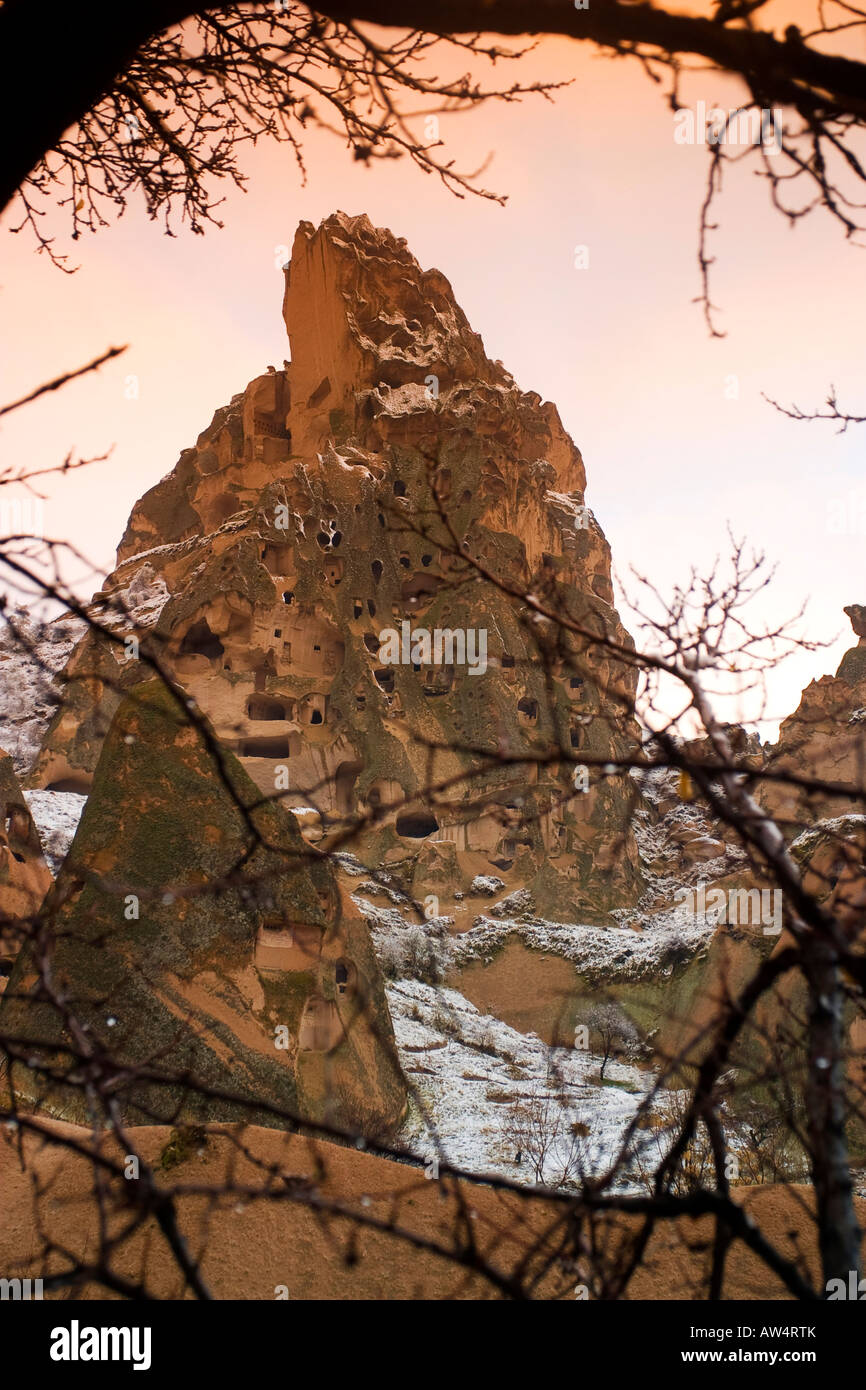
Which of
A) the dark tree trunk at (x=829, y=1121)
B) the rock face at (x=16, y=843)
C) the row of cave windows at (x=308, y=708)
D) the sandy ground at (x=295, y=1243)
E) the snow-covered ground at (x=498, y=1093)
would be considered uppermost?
the row of cave windows at (x=308, y=708)

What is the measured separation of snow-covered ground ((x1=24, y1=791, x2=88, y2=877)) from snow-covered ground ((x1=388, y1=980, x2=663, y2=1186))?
8056 millimetres

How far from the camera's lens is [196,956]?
1012cm

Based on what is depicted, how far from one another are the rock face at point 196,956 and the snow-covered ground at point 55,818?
420 inches

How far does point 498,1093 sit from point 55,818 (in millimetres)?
14413

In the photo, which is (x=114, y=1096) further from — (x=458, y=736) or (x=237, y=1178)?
(x=458, y=736)

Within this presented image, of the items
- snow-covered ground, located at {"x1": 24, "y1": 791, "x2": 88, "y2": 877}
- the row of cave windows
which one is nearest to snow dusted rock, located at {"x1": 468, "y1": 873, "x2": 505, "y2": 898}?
the row of cave windows

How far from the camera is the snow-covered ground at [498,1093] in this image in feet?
39.6

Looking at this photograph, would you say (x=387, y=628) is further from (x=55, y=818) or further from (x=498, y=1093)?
(x=498, y=1093)

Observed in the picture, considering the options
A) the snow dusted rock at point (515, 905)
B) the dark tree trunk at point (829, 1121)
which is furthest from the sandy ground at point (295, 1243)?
the snow dusted rock at point (515, 905)

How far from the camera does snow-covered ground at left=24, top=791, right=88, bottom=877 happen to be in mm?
23312

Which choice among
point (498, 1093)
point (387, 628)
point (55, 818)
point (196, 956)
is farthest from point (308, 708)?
point (196, 956)

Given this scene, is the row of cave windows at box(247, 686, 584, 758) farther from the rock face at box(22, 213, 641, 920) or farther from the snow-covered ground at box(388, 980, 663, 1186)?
the snow-covered ground at box(388, 980, 663, 1186)

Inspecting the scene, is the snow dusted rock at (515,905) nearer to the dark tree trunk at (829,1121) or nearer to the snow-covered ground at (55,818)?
the snow-covered ground at (55,818)

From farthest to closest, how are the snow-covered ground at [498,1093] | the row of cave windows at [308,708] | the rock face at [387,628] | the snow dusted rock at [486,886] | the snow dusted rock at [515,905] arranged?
the row of cave windows at [308,708]
the rock face at [387,628]
the snow dusted rock at [486,886]
the snow dusted rock at [515,905]
the snow-covered ground at [498,1093]
